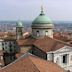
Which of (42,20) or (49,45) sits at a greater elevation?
(42,20)

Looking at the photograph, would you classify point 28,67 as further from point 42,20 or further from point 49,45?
point 42,20

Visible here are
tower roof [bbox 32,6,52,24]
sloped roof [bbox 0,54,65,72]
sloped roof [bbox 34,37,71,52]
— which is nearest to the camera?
sloped roof [bbox 0,54,65,72]

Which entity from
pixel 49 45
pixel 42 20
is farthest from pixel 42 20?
pixel 49 45

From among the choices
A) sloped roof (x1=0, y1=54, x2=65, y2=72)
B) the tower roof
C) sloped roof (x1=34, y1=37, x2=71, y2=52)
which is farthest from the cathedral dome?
sloped roof (x1=0, y1=54, x2=65, y2=72)

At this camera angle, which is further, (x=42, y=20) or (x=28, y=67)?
(x=42, y=20)

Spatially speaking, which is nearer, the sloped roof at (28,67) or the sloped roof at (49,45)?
the sloped roof at (28,67)

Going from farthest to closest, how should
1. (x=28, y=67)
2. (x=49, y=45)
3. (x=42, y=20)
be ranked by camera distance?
(x=42, y=20)
(x=49, y=45)
(x=28, y=67)

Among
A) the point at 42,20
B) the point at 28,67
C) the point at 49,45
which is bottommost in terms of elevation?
the point at 28,67

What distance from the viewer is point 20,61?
84.9 ft

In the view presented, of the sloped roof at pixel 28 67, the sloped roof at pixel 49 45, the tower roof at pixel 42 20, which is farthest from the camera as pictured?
the tower roof at pixel 42 20

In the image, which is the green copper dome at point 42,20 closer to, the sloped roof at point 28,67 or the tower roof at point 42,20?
the tower roof at point 42,20

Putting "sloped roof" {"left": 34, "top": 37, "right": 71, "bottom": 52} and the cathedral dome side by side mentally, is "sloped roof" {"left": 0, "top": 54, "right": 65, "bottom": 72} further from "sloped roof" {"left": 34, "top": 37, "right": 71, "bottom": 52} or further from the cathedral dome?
the cathedral dome

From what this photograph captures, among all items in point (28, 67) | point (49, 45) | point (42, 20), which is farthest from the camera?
point (42, 20)

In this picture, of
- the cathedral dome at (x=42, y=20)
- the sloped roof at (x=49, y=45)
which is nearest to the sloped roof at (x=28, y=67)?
the sloped roof at (x=49, y=45)
